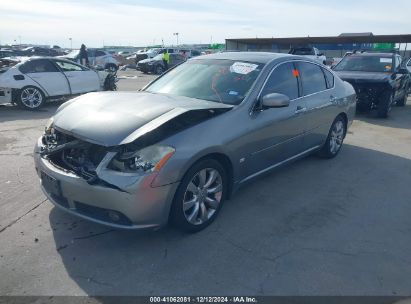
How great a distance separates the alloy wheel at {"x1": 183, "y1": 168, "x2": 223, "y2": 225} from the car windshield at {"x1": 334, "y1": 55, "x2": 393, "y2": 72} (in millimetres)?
8586

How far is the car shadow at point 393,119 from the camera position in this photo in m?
8.98

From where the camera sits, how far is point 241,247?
11.0 ft

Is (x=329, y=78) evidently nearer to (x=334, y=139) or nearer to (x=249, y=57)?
(x=334, y=139)

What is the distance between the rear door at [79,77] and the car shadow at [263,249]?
8080mm

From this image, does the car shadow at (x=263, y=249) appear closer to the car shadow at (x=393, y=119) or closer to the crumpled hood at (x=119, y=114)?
the crumpled hood at (x=119, y=114)

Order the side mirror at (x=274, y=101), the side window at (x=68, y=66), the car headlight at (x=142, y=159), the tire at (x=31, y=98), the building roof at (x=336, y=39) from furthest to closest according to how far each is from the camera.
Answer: the building roof at (x=336, y=39), the side window at (x=68, y=66), the tire at (x=31, y=98), the side mirror at (x=274, y=101), the car headlight at (x=142, y=159)

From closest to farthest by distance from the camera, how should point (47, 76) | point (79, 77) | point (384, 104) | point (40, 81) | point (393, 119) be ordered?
point (384, 104) < point (393, 119) < point (40, 81) < point (47, 76) < point (79, 77)

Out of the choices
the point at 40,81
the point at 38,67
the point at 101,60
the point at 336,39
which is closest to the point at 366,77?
the point at 40,81

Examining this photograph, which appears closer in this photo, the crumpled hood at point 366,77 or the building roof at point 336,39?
the crumpled hood at point 366,77

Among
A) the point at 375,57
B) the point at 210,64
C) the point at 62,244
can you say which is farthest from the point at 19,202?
the point at 375,57

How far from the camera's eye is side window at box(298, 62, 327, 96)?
4.95m

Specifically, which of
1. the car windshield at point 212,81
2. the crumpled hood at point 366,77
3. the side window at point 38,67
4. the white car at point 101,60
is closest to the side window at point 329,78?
the car windshield at point 212,81

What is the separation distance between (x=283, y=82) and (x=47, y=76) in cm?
829

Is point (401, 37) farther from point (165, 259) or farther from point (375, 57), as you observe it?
point (165, 259)
